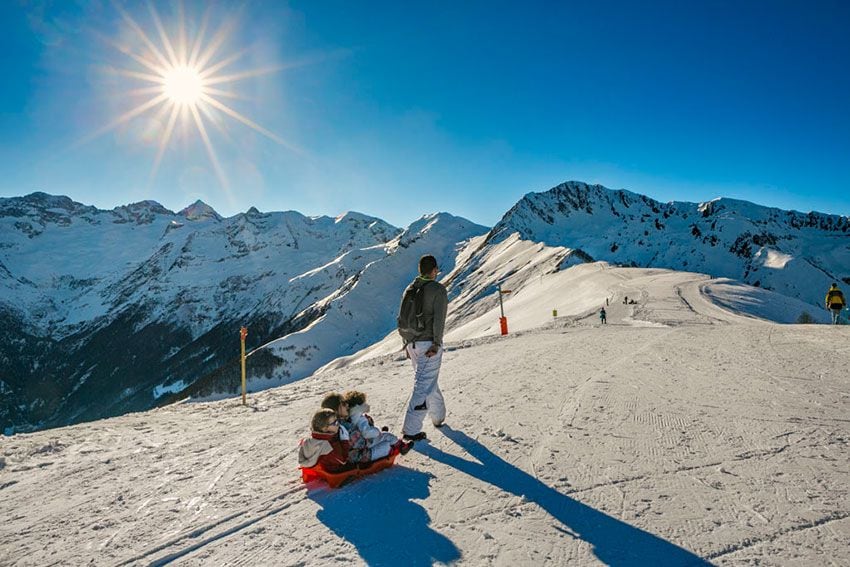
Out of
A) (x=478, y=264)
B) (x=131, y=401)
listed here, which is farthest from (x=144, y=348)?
(x=478, y=264)

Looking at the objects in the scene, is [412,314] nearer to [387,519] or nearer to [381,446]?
[381,446]

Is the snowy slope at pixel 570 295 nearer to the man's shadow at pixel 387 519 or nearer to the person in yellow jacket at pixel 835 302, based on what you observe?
the person in yellow jacket at pixel 835 302

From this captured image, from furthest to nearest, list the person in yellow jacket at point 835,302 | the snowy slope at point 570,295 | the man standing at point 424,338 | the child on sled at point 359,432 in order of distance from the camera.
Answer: the snowy slope at point 570,295 → the person in yellow jacket at point 835,302 → the man standing at point 424,338 → the child on sled at point 359,432

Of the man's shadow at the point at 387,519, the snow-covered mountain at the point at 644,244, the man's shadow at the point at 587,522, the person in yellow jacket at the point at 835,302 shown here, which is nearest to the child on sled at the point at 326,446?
the man's shadow at the point at 387,519

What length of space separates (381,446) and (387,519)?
3.71 feet

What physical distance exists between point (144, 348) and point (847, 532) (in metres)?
224

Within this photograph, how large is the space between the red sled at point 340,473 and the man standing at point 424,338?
861mm

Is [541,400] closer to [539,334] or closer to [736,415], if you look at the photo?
[736,415]

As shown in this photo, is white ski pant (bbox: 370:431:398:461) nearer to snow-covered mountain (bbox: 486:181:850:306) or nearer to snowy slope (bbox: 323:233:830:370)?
snowy slope (bbox: 323:233:830:370)

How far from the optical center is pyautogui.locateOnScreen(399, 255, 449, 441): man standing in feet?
18.7

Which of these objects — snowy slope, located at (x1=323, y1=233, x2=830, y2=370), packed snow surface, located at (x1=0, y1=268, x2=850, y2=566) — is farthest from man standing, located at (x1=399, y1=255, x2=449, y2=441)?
snowy slope, located at (x1=323, y1=233, x2=830, y2=370)

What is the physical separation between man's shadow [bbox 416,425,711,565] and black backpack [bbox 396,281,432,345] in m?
1.58

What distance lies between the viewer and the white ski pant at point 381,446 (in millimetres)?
4865

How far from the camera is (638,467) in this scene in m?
4.44
